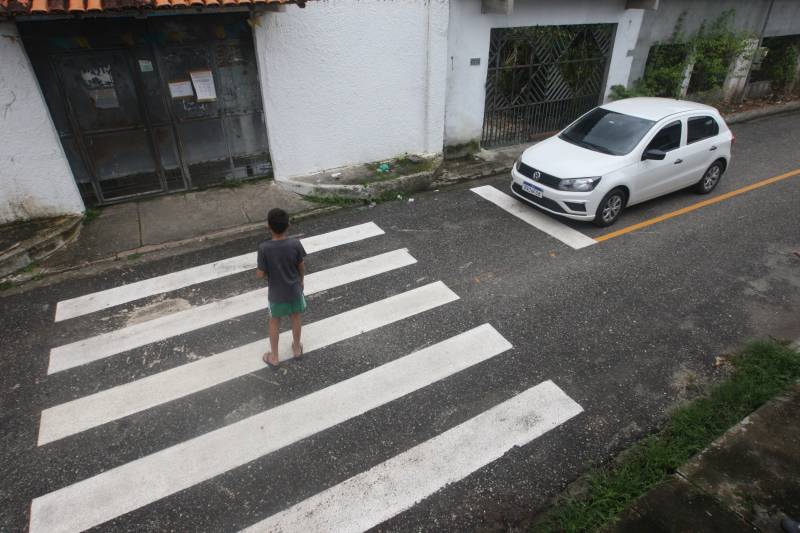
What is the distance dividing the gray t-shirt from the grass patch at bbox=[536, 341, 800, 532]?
3.15 m

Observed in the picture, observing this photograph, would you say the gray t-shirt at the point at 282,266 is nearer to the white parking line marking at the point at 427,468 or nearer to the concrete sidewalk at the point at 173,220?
the white parking line marking at the point at 427,468

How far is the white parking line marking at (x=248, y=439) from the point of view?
389 centimetres

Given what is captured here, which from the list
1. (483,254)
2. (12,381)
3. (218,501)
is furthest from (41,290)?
(483,254)

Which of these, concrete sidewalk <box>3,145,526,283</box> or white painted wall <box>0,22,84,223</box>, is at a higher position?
white painted wall <box>0,22,84,223</box>

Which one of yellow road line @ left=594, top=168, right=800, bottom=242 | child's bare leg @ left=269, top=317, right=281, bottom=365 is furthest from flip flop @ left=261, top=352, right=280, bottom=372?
yellow road line @ left=594, top=168, right=800, bottom=242

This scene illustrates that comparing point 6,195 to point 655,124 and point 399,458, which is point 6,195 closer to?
point 399,458

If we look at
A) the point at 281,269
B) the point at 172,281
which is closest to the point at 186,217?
the point at 172,281

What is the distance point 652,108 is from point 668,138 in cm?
75

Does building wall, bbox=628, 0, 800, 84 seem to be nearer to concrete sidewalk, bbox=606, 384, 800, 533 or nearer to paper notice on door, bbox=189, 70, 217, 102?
paper notice on door, bbox=189, 70, 217, 102

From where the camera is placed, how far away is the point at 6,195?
7355 mm

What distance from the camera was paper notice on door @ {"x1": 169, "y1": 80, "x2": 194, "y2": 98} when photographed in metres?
8.16

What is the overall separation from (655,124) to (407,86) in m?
4.78

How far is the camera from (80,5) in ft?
19.9

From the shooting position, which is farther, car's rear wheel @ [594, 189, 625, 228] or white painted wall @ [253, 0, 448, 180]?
white painted wall @ [253, 0, 448, 180]
